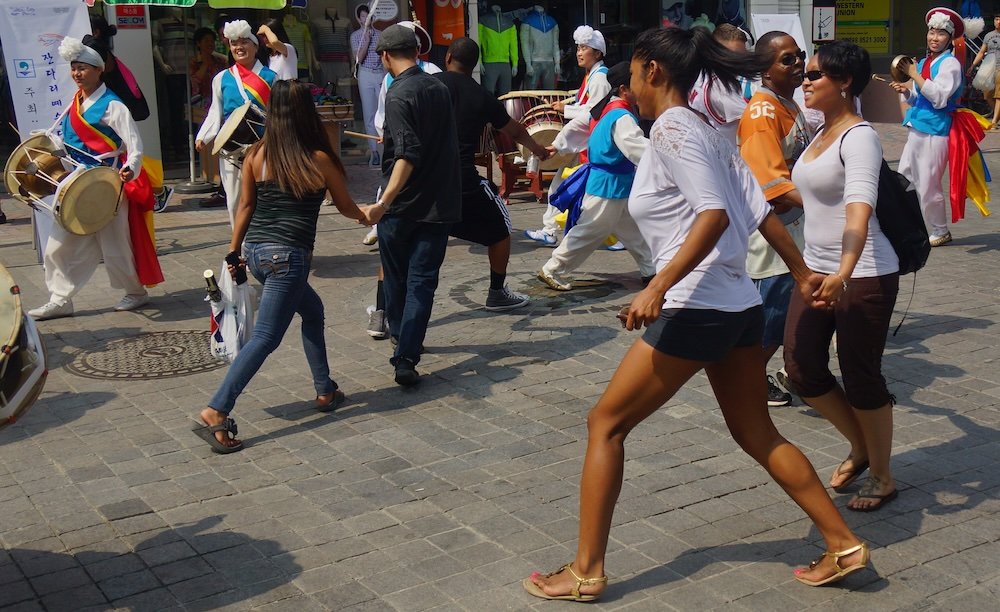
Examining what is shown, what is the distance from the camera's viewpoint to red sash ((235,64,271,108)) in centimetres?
875

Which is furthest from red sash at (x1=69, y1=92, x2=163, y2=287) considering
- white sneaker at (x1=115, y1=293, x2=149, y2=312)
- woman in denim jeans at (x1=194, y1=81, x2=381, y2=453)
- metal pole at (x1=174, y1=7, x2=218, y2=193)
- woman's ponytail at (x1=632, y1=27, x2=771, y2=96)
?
woman's ponytail at (x1=632, y1=27, x2=771, y2=96)

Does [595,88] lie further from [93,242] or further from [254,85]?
[93,242]

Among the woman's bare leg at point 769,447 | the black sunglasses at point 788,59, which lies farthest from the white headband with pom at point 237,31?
the woman's bare leg at point 769,447

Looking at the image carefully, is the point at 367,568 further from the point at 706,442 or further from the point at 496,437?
the point at 706,442

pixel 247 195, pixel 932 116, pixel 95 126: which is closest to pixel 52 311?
pixel 95 126

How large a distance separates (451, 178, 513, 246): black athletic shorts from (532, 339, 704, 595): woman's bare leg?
3789 mm

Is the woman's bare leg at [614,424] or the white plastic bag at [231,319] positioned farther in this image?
the white plastic bag at [231,319]

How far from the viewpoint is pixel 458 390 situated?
6.25 metres

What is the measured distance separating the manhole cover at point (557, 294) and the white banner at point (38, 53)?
414 cm

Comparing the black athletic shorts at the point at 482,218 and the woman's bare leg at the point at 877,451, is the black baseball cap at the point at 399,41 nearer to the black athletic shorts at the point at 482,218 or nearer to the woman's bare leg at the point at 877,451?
the black athletic shorts at the point at 482,218

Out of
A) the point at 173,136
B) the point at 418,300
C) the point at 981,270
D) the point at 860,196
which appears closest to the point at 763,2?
the point at 173,136

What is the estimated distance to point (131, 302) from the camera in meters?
8.20

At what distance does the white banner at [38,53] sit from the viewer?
389 inches

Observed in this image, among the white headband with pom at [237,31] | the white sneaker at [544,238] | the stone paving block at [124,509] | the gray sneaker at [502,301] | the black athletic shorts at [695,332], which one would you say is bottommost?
the stone paving block at [124,509]
